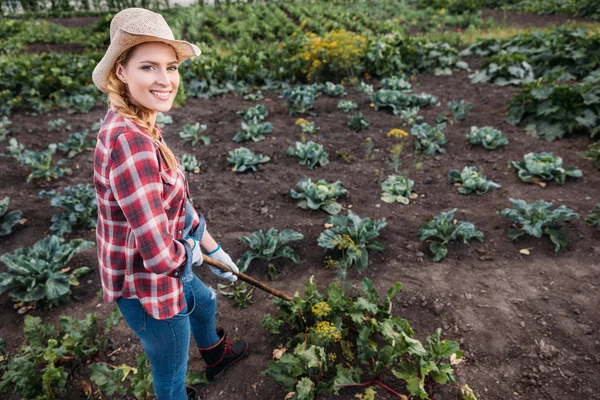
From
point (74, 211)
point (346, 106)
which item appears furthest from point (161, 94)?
point (346, 106)

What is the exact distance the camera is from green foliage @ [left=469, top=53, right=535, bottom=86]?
7.28 metres

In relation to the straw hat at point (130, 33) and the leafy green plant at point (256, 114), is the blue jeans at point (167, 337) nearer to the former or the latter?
the straw hat at point (130, 33)

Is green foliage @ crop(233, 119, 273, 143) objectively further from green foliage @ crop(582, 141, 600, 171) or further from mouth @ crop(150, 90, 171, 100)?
green foliage @ crop(582, 141, 600, 171)

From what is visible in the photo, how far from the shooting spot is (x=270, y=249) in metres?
3.47

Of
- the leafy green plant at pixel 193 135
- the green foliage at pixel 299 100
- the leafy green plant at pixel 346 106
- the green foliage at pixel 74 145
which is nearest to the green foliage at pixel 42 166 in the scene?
the green foliage at pixel 74 145

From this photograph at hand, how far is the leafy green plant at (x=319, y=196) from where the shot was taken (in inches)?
167

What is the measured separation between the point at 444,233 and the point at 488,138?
2520 millimetres

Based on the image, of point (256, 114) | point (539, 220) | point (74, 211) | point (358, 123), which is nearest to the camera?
point (539, 220)

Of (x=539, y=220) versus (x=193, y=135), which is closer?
(x=539, y=220)

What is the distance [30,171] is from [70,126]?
1.59 m

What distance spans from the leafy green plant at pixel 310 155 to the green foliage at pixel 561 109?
3.32 meters

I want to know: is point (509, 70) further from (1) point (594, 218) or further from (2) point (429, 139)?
(1) point (594, 218)

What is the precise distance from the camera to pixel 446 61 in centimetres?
885

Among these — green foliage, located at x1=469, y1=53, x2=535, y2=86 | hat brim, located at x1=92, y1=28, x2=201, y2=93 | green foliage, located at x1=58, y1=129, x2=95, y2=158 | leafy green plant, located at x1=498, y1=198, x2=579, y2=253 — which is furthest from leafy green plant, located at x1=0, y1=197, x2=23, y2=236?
green foliage, located at x1=469, y1=53, x2=535, y2=86
